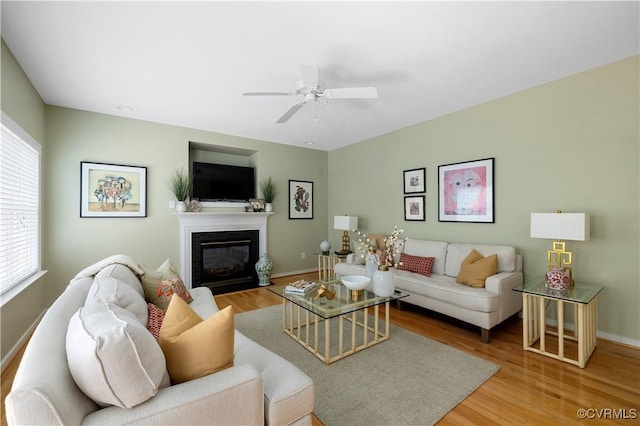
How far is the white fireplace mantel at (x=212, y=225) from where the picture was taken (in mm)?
4344

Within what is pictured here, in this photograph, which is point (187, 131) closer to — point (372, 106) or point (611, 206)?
point (372, 106)

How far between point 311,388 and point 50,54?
330 cm

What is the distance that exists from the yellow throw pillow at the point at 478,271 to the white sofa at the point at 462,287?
60mm

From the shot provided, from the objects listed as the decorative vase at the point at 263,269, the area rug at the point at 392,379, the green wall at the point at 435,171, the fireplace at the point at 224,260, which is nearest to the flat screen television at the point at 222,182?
the green wall at the point at 435,171

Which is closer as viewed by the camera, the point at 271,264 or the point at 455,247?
the point at 455,247

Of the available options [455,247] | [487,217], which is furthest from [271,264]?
[487,217]

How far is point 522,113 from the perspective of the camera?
3.18 meters

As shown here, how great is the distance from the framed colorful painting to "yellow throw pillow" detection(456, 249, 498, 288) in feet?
14.0

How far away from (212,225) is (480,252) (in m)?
3.89

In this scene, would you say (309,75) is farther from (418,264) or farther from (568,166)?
(568,166)

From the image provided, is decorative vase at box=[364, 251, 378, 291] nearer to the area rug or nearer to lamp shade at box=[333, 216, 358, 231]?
the area rug

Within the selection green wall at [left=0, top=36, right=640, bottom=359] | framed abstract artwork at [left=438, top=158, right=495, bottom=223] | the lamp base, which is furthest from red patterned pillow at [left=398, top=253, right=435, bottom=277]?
the lamp base

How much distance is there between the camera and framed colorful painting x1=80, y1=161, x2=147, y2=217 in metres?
3.66

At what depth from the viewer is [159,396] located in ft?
3.30
